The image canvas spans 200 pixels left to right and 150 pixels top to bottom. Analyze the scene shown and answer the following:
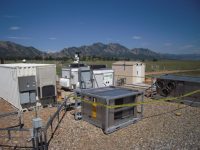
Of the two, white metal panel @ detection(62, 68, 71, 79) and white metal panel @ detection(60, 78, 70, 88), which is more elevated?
white metal panel @ detection(62, 68, 71, 79)

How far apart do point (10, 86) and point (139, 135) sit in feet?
28.4

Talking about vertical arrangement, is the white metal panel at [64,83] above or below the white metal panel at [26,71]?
below

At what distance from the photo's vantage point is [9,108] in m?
11.8

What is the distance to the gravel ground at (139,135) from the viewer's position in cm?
690

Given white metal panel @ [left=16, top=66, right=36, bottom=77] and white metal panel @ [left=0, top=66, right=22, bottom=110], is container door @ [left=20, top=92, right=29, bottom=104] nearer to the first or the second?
white metal panel @ [left=0, top=66, right=22, bottom=110]

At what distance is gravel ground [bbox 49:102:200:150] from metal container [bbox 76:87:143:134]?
27 centimetres

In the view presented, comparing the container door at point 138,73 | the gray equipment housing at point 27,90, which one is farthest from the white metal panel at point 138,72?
the gray equipment housing at point 27,90

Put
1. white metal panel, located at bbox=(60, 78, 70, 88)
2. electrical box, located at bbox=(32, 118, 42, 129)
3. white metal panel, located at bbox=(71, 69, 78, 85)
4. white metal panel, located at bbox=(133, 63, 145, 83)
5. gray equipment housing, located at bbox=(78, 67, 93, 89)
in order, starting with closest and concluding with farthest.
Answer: electrical box, located at bbox=(32, 118, 42, 129) < gray equipment housing, located at bbox=(78, 67, 93, 89) < white metal panel, located at bbox=(71, 69, 78, 85) < white metal panel, located at bbox=(60, 78, 70, 88) < white metal panel, located at bbox=(133, 63, 145, 83)

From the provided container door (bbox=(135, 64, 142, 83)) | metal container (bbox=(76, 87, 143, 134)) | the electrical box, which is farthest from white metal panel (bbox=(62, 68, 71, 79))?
the electrical box

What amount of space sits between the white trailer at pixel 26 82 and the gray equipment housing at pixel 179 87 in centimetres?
799

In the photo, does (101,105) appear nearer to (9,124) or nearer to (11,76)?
(9,124)

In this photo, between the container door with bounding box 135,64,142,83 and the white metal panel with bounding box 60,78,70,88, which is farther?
the container door with bounding box 135,64,142,83

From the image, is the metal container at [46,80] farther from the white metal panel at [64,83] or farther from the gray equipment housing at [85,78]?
the white metal panel at [64,83]

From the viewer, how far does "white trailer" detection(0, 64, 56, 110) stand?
10.9 m
